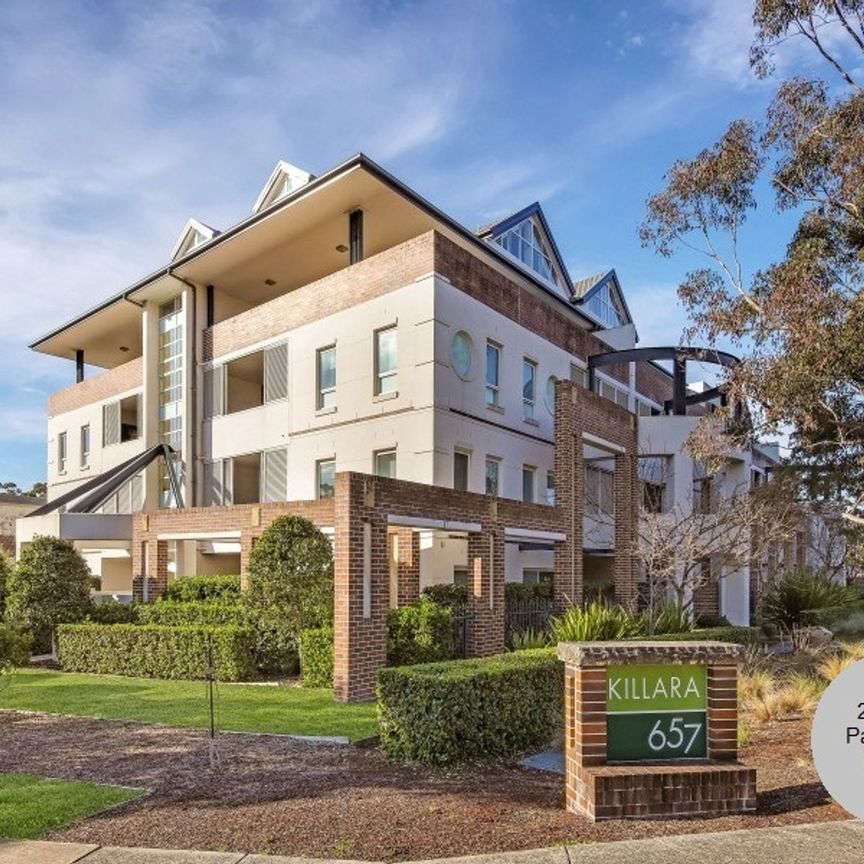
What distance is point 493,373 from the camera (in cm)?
2211

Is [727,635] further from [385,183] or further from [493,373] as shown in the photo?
[385,183]

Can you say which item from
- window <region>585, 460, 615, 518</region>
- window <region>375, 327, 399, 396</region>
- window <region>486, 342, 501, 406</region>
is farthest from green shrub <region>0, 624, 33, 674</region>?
window <region>585, 460, 615, 518</region>

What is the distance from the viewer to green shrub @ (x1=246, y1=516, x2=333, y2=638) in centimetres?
1484

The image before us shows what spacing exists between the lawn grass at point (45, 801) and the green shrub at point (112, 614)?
37.8 ft

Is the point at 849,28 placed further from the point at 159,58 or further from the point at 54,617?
the point at 54,617

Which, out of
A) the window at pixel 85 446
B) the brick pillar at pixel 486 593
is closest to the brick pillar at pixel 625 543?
the brick pillar at pixel 486 593

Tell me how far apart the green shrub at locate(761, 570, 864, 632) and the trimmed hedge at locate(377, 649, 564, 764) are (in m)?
18.1

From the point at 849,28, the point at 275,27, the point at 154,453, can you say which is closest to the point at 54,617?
the point at 154,453

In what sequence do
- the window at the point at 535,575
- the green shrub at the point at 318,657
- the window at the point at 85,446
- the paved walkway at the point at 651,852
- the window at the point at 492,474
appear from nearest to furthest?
the paved walkway at the point at 651,852
the green shrub at the point at 318,657
the window at the point at 492,474
the window at the point at 535,575
the window at the point at 85,446

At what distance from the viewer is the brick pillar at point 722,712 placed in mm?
6477

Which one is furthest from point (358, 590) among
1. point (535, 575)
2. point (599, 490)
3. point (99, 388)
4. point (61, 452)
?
point (61, 452)

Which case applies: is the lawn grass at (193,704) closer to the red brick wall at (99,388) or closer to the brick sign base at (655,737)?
the brick sign base at (655,737)

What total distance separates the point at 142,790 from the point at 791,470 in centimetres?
2226

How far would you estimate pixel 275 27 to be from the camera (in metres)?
11.0
